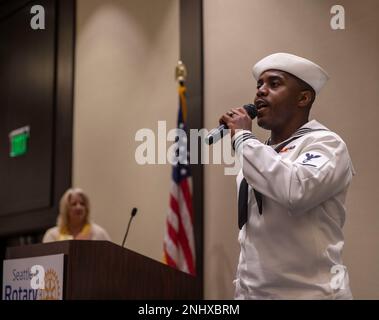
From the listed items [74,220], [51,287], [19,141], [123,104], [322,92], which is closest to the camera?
[51,287]

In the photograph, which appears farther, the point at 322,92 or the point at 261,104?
the point at 322,92

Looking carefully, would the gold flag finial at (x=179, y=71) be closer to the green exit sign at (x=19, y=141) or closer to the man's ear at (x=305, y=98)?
the man's ear at (x=305, y=98)

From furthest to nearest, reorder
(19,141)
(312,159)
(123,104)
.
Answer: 1. (19,141)
2. (123,104)
3. (312,159)

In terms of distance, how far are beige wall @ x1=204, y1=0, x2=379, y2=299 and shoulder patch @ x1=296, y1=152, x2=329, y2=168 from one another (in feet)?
5.25

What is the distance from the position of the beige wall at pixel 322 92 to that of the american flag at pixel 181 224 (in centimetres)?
22

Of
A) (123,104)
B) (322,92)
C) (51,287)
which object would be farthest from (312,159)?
(123,104)

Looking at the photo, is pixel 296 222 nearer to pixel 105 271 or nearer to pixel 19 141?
pixel 105 271

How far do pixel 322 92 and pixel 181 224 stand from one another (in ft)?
4.28

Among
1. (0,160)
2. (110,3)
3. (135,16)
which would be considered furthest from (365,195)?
(0,160)

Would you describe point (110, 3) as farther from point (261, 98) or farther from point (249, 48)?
point (261, 98)

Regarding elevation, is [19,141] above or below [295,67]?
above

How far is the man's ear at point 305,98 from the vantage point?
2.47 meters

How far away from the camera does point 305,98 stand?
249 cm

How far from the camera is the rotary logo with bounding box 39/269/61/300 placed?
2682mm
